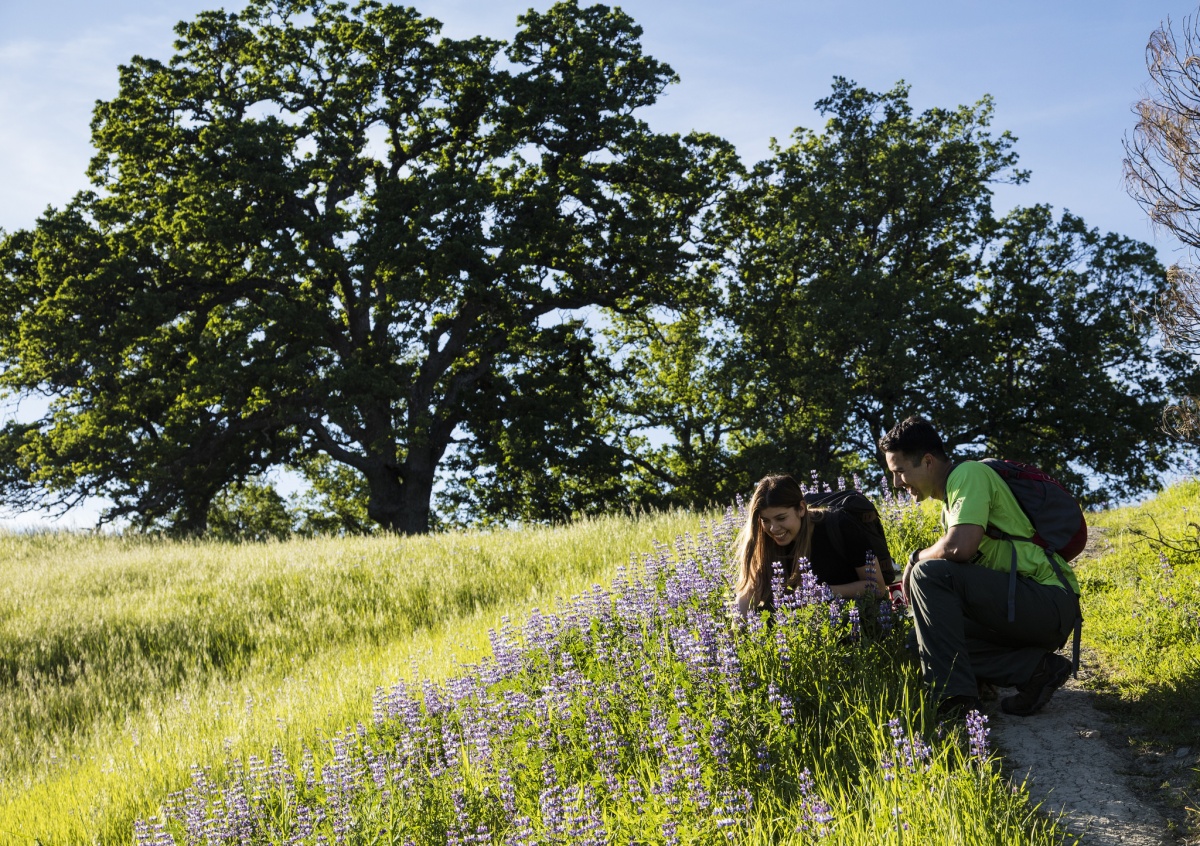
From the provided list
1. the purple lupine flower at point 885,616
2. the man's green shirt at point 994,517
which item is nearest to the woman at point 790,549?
the purple lupine flower at point 885,616

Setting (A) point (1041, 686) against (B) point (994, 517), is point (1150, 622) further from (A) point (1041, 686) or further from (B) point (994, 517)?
(B) point (994, 517)

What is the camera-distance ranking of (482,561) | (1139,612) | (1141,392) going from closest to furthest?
(1139,612)
(482,561)
(1141,392)

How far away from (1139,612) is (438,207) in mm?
18295

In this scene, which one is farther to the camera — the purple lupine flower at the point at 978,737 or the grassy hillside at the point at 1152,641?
the grassy hillside at the point at 1152,641

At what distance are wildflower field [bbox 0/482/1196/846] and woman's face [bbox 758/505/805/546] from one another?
0.42 meters

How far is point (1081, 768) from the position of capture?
16.7 ft

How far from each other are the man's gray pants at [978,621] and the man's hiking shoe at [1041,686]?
10 cm

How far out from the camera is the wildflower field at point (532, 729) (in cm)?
425

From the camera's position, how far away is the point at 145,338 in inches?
961

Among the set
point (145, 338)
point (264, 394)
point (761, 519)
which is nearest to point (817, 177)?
point (264, 394)

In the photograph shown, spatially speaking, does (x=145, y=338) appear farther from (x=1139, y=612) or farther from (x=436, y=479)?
(x=1139, y=612)

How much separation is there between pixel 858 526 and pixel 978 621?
3.08ft

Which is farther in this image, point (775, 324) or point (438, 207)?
point (775, 324)

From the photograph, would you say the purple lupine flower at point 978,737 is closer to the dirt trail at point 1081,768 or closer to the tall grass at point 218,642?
the dirt trail at point 1081,768
